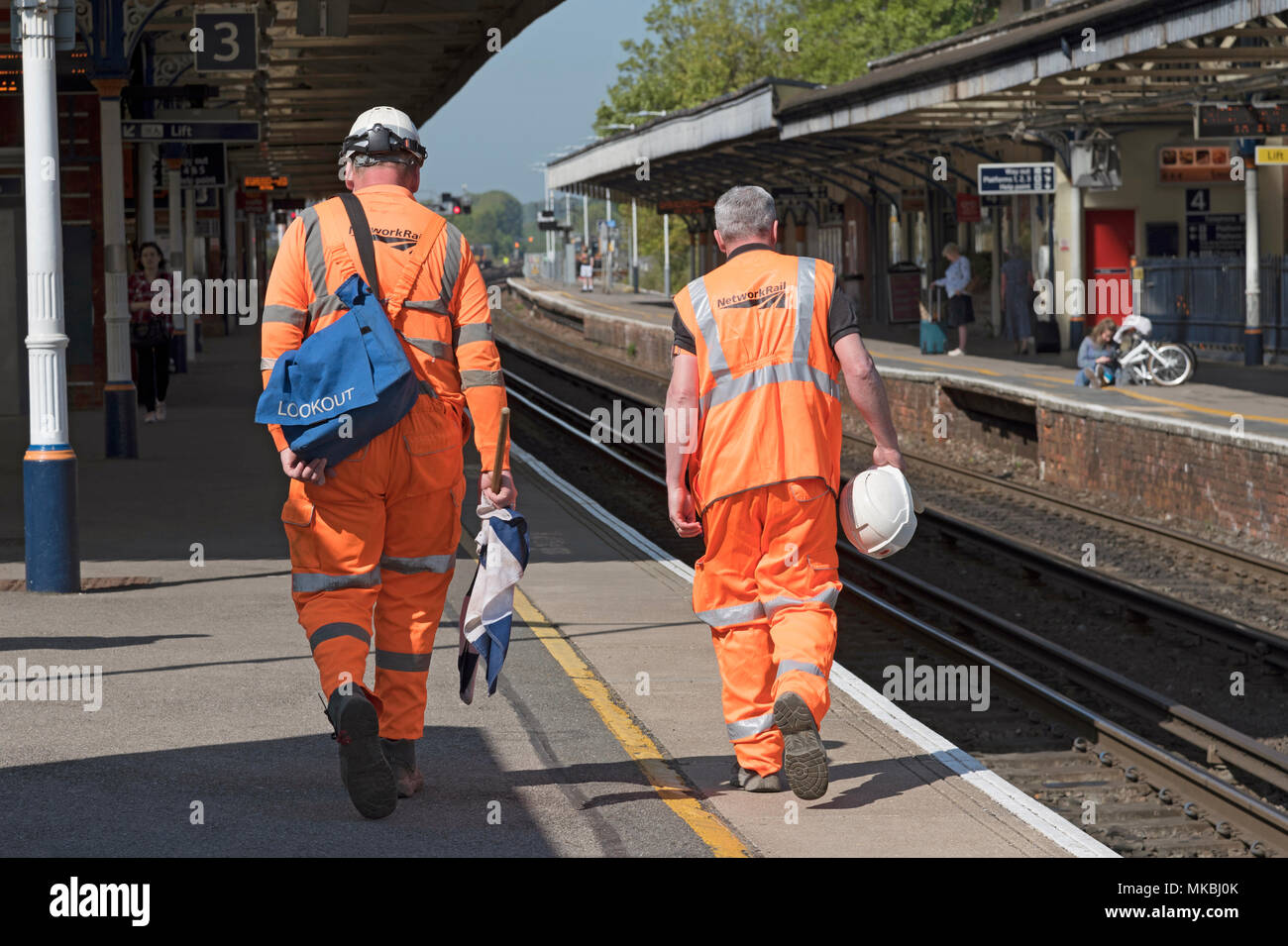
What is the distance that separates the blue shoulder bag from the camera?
210 inches

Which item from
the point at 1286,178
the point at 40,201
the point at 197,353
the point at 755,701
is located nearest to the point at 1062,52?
the point at 1286,178

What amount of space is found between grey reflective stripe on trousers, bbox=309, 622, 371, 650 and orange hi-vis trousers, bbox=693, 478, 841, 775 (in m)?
1.09

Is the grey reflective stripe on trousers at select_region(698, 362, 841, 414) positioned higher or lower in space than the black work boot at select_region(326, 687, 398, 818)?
higher

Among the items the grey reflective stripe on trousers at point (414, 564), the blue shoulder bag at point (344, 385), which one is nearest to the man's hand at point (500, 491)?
the grey reflective stripe on trousers at point (414, 564)

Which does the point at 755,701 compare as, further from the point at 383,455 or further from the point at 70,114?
the point at 70,114

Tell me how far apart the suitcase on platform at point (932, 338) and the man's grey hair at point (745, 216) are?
78.8ft

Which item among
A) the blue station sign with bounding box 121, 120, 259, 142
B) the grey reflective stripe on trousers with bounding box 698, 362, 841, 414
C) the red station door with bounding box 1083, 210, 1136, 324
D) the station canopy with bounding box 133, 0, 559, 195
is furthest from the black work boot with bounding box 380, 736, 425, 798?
the red station door with bounding box 1083, 210, 1136, 324

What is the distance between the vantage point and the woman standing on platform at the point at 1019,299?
1176 inches

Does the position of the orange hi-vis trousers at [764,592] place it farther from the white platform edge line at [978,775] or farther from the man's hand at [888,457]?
the white platform edge line at [978,775]

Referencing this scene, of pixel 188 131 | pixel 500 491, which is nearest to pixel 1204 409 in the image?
pixel 188 131

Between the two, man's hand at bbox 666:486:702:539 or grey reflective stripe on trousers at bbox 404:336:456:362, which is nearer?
grey reflective stripe on trousers at bbox 404:336:456:362

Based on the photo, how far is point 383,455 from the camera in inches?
215

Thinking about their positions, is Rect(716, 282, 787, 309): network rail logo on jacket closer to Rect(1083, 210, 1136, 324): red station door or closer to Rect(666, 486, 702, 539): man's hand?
Rect(666, 486, 702, 539): man's hand

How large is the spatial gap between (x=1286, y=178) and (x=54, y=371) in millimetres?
22093
